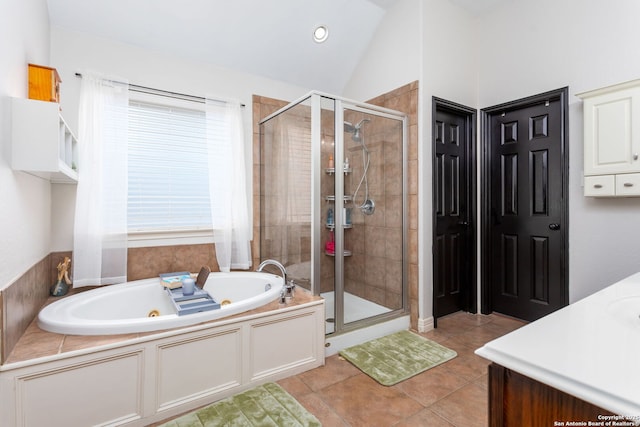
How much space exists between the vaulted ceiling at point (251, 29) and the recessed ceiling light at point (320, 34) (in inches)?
1.5

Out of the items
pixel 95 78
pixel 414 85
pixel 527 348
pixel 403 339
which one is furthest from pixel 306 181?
pixel 527 348

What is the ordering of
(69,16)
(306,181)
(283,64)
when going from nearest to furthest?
(69,16)
(306,181)
(283,64)

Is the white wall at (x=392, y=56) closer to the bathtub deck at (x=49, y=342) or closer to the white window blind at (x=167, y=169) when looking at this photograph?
the white window blind at (x=167, y=169)

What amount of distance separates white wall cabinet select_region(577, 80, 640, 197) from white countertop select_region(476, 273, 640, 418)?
1.62m

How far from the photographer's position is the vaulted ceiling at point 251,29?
2.38 metres

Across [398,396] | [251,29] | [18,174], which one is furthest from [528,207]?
[18,174]

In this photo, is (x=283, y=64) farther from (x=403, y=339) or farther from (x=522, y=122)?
(x=403, y=339)

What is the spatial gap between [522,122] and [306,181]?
207 centimetres

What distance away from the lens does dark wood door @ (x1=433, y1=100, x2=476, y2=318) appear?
301 centimetres

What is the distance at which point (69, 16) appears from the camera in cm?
228

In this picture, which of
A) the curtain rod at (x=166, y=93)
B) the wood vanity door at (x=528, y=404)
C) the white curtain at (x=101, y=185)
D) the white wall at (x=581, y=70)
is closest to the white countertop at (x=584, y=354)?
the wood vanity door at (x=528, y=404)

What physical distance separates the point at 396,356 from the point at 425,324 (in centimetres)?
60

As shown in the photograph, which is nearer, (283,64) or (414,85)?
(414,85)

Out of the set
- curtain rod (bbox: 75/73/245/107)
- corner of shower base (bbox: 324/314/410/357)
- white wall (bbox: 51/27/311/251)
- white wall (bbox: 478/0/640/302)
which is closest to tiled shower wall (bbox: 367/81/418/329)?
corner of shower base (bbox: 324/314/410/357)
